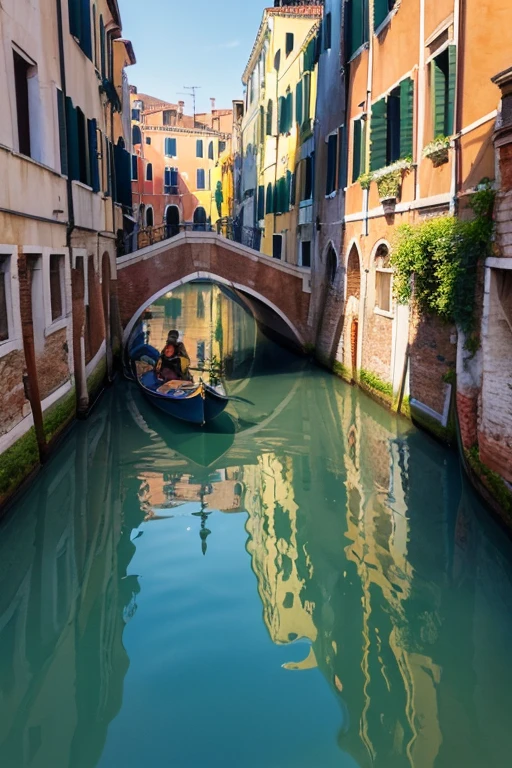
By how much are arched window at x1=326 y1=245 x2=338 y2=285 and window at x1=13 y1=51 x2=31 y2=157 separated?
262 inches

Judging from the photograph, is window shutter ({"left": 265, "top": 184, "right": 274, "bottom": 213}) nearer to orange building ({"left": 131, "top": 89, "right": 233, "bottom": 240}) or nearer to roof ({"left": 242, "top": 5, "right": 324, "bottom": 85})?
roof ({"left": 242, "top": 5, "right": 324, "bottom": 85})

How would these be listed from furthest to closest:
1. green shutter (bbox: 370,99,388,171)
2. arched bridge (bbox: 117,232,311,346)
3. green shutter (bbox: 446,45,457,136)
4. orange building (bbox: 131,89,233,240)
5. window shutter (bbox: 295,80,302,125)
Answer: orange building (bbox: 131,89,233,240) → window shutter (bbox: 295,80,302,125) → arched bridge (bbox: 117,232,311,346) → green shutter (bbox: 370,99,388,171) → green shutter (bbox: 446,45,457,136)

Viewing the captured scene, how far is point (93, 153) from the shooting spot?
35.2ft

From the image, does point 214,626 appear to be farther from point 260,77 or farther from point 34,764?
point 260,77

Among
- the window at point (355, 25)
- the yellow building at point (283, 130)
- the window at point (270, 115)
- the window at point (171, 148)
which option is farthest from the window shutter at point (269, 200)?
the window at point (171, 148)

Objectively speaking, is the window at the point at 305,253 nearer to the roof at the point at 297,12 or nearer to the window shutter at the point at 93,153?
the window shutter at the point at 93,153

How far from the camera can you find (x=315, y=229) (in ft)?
47.1

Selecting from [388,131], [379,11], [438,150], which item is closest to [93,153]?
[388,131]

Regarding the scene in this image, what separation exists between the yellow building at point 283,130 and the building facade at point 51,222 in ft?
14.4

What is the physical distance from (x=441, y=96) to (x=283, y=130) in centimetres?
1036

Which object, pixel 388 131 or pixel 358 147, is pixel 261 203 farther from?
pixel 388 131

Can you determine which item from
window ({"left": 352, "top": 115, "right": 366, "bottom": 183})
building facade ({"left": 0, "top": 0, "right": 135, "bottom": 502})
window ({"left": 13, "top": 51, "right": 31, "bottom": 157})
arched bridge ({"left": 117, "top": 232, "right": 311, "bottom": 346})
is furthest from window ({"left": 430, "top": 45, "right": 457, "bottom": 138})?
arched bridge ({"left": 117, "top": 232, "right": 311, "bottom": 346})

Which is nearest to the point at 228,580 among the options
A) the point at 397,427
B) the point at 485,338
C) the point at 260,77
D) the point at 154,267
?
the point at 485,338

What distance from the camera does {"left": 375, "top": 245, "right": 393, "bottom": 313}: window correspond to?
33.8 feet
